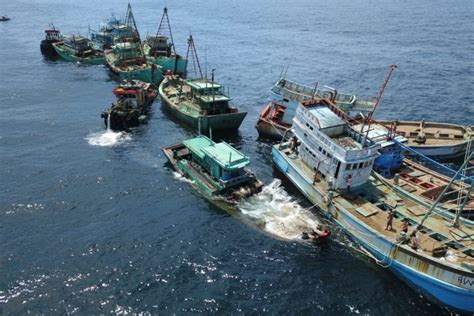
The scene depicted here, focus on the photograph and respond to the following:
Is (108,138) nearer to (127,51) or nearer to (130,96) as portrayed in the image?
(130,96)

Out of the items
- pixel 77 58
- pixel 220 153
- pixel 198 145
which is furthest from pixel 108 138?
pixel 77 58

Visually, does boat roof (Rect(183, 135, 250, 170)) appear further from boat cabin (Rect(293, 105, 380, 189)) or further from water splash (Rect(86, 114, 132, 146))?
water splash (Rect(86, 114, 132, 146))

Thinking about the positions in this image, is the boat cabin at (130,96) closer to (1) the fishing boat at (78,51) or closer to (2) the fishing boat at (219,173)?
(2) the fishing boat at (219,173)

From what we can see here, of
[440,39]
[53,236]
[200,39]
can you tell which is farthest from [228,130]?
[440,39]

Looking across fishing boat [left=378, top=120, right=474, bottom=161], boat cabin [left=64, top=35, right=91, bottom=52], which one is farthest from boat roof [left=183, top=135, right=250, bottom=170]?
boat cabin [left=64, top=35, right=91, bottom=52]

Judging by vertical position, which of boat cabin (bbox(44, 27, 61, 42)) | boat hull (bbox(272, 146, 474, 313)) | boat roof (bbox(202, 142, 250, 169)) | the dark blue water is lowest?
the dark blue water

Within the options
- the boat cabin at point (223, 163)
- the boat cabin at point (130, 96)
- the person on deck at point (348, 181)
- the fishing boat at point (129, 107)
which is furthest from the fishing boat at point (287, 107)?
the boat cabin at point (130, 96)
